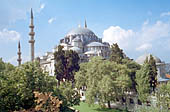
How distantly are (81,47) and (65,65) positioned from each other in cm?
1683

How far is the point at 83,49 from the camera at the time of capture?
42.1m

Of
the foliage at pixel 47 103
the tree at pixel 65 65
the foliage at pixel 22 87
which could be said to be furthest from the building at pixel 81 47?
the foliage at pixel 47 103

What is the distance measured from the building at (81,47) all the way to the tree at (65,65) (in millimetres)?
8125

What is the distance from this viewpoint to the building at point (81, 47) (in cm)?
3622

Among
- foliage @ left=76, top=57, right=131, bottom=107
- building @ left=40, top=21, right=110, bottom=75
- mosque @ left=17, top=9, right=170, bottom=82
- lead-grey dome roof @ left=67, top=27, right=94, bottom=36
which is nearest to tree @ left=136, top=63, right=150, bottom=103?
foliage @ left=76, top=57, right=131, bottom=107

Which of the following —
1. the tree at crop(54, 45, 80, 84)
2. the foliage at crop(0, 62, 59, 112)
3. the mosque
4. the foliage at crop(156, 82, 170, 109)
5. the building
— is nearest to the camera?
the foliage at crop(0, 62, 59, 112)

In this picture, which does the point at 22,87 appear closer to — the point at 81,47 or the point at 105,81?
the point at 105,81

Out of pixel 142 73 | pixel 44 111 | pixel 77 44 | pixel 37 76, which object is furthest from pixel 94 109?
pixel 77 44

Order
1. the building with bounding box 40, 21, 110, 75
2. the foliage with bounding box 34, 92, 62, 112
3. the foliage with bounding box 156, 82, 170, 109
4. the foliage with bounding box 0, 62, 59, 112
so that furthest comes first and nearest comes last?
the building with bounding box 40, 21, 110, 75
the foliage with bounding box 156, 82, 170, 109
the foliage with bounding box 0, 62, 59, 112
the foliage with bounding box 34, 92, 62, 112

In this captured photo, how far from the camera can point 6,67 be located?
19.2m

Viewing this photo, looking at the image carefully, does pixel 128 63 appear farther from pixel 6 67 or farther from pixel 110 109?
pixel 6 67

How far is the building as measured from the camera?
119ft

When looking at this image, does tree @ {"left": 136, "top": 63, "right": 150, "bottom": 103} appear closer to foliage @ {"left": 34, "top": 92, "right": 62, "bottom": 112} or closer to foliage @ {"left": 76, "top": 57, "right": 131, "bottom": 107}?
foliage @ {"left": 76, "top": 57, "right": 131, "bottom": 107}

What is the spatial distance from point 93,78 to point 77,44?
23531 mm
